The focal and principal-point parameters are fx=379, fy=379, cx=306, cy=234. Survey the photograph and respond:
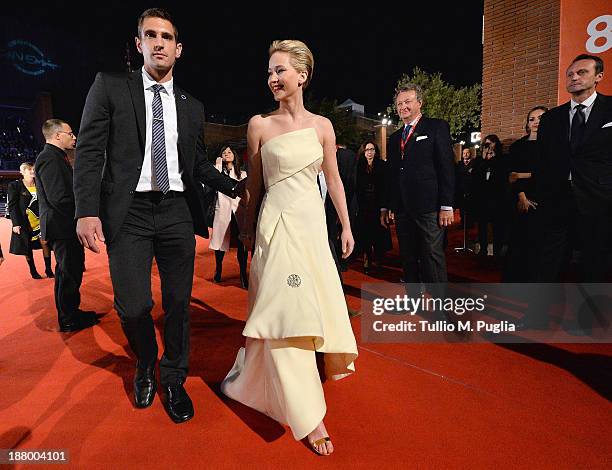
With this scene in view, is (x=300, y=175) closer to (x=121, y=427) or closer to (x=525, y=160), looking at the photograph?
(x=121, y=427)

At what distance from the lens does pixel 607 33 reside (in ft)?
16.9

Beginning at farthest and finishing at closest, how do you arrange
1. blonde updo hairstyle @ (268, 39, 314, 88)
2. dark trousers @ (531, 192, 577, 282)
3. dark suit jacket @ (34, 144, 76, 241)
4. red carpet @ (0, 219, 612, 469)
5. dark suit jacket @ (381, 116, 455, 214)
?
dark suit jacket @ (34, 144, 76, 241), dark suit jacket @ (381, 116, 455, 214), dark trousers @ (531, 192, 577, 282), blonde updo hairstyle @ (268, 39, 314, 88), red carpet @ (0, 219, 612, 469)

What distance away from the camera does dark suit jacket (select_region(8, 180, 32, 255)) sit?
5531mm

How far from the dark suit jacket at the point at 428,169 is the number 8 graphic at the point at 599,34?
11.7 feet

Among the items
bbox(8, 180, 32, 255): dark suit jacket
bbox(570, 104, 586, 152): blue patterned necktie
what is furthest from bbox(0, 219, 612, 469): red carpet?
bbox(8, 180, 32, 255): dark suit jacket

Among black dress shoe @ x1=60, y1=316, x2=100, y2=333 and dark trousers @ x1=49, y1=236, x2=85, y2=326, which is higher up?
dark trousers @ x1=49, y1=236, x2=85, y2=326

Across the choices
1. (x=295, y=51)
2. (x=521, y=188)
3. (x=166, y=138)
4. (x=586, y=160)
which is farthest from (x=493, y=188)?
(x=166, y=138)

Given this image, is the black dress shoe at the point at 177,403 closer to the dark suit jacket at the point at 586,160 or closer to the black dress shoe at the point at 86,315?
the black dress shoe at the point at 86,315

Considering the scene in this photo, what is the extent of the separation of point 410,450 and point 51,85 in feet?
138

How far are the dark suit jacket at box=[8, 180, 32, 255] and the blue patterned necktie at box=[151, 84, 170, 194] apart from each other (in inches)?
188

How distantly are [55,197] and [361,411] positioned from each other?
333 centimetres

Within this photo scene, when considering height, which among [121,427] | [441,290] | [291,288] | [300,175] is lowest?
[121,427]

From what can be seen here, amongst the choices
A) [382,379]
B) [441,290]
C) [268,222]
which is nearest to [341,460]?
[382,379]

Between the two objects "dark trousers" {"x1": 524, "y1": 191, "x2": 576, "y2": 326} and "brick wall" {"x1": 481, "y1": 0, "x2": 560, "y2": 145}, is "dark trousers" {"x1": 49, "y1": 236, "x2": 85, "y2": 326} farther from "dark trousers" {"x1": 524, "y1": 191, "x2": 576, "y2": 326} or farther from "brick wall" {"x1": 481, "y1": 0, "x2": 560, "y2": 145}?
"brick wall" {"x1": 481, "y1": 0, "x2": 560, "y2": 145}
